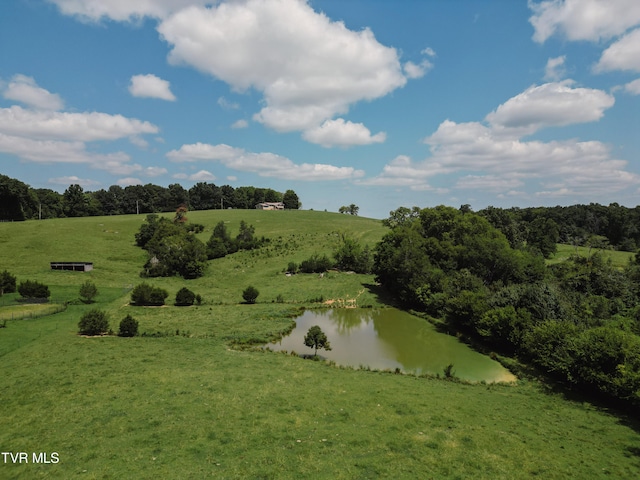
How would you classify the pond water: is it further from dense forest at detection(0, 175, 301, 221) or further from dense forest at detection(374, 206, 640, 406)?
dense forest at detection(0, 175, 301, 221)

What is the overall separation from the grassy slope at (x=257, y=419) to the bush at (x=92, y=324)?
3.44 feet

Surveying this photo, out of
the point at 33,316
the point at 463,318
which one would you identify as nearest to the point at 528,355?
the point at 463,318

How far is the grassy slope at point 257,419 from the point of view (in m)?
12.7

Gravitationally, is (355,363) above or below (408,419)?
below

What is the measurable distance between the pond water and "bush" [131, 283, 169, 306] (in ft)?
58.8

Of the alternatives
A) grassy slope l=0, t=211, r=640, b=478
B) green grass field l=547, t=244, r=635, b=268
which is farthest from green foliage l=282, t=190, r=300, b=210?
grassy slope l=0, t=211, r=640, b=478

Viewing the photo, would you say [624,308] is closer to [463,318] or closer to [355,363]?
[463,318]

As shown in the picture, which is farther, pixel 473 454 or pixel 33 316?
pixel 33 316

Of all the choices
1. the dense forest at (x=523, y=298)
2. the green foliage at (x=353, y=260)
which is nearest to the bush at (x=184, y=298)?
the dense forest at (x=523, y=298)

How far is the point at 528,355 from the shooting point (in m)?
29.1

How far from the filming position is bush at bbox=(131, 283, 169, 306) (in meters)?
42.3

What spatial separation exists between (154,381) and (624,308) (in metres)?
47.1

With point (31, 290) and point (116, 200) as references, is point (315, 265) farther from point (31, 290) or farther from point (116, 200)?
point (116, 200)

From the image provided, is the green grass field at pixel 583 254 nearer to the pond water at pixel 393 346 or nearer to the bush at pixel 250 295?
the pond water at pixel 393 346
